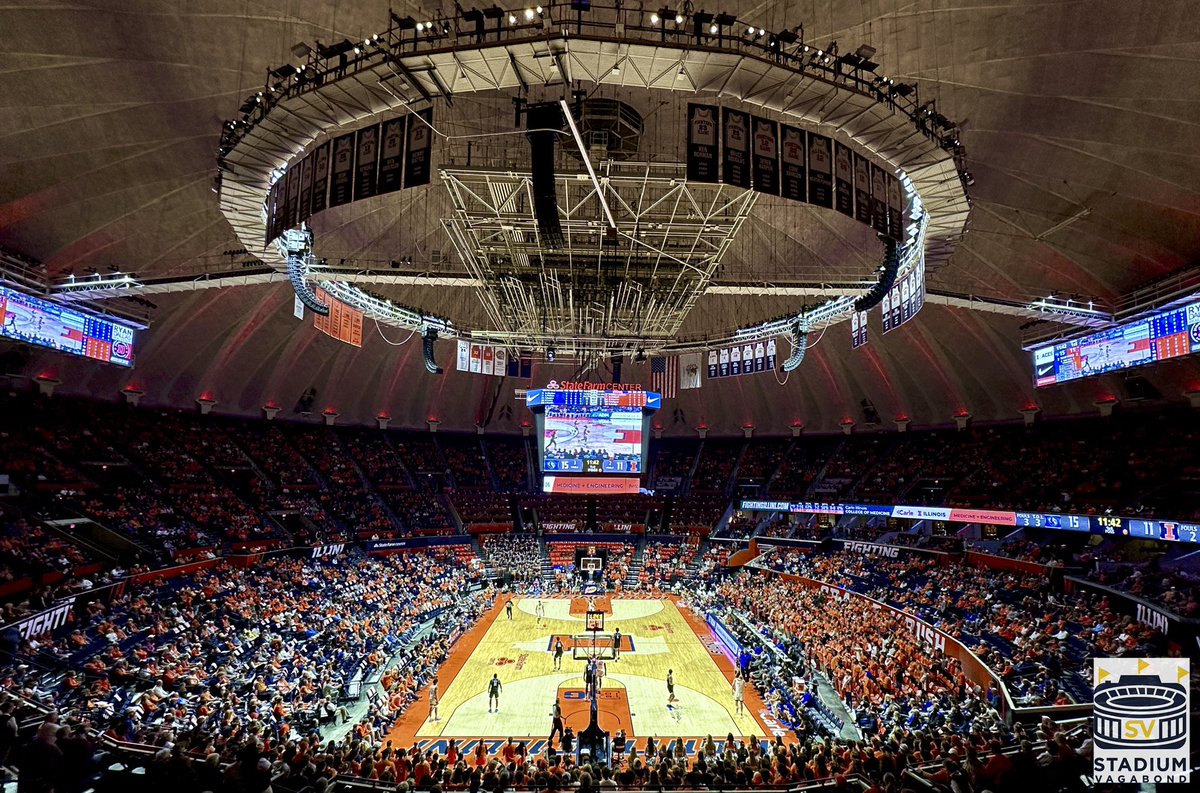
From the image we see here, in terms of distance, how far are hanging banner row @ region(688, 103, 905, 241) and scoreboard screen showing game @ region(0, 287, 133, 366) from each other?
796 inches

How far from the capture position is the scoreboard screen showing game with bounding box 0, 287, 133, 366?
18984 mm

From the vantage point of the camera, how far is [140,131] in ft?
52.5

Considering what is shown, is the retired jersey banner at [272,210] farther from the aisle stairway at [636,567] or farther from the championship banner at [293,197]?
the aisle stairway at [636,567]

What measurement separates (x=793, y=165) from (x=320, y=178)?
28.7ft

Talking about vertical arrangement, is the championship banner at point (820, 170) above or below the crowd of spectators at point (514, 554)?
above

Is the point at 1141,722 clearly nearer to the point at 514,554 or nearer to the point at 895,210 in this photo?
the point at 895,210

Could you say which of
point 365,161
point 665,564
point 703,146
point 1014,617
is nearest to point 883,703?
point 1014,617

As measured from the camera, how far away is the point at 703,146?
440 inches

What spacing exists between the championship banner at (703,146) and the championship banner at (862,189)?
9.77 ft

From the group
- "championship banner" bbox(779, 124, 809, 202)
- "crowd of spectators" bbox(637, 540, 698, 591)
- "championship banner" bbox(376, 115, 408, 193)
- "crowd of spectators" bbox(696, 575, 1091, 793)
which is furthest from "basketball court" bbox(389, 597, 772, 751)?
"championship banner" bbox(376, 115, 408, 193)

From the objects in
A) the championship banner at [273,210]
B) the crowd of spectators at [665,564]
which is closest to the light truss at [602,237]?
the championship banner at [273,210]

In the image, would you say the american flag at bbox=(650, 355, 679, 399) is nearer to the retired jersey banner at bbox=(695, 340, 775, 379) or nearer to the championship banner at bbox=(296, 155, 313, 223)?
the retired jersey banner at bbox=(695, 340, 775, 379)

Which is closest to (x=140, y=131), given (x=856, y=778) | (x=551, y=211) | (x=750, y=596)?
(x=551, y=211)

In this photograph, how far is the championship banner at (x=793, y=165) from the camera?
38.1 ft
